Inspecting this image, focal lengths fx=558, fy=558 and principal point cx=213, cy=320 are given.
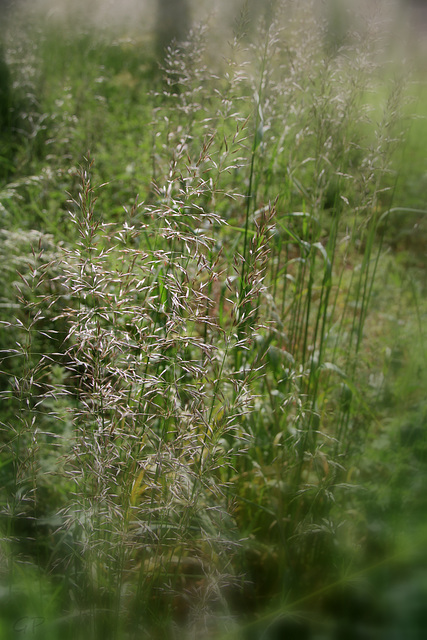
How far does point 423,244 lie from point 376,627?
365 centimetres

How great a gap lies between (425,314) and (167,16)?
11.9 ft

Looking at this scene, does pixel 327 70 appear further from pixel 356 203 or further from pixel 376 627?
pixel 376 627

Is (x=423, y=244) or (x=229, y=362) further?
(x=423, y=244)

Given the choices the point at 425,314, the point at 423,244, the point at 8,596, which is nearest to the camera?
the point at 8,596

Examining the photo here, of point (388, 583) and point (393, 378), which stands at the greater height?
point (388, 583)

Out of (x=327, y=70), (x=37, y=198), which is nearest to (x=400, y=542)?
(x=327, y=70)

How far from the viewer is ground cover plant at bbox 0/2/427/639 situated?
1097 mm

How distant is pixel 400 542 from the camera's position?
2.26 ft

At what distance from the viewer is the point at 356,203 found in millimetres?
1625

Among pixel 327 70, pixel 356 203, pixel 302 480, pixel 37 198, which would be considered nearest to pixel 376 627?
pixel 302 480

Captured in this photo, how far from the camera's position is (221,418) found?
1.30 metres

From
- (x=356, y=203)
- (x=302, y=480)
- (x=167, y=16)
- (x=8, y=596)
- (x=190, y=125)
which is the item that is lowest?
(x=302, y=480)

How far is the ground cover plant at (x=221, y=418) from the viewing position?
3.60 feet

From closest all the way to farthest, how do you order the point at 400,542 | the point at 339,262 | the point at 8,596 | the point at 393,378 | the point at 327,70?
the point at 400,542, the point at 8,596, the point at 327,70, the point at 393,378, the point at 339,262
